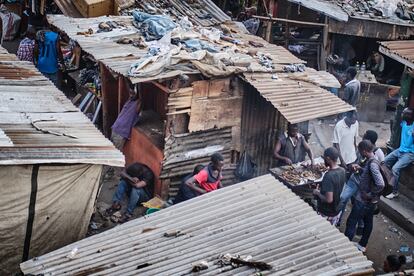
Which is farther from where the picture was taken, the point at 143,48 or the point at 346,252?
the point at 143,48

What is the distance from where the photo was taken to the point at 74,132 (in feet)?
26.5

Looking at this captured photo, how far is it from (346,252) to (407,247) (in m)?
3.95

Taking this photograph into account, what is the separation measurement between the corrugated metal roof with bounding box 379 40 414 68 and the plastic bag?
309 cm

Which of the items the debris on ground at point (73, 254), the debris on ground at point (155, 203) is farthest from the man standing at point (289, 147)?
the debris on ground at point (73, 254)

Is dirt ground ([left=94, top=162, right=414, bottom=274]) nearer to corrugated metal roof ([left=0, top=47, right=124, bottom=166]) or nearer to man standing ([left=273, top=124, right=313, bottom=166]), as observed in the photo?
man standing ([left=273, top=124, right=313, bottom=166])

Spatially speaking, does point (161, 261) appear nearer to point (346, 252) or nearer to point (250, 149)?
point (346, 252)

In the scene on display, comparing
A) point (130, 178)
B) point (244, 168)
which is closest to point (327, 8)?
point (244, 168)

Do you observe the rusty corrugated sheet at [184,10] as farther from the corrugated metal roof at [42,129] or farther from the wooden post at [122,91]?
the corrugated metal roof at [42,129]

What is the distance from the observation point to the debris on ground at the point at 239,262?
602cm

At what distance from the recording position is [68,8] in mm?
14211

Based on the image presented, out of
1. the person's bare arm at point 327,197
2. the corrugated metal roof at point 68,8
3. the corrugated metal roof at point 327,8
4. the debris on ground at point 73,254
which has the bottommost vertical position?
the person's bare arm at point 327,197

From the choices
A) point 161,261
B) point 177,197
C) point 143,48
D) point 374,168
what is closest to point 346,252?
point 161,261

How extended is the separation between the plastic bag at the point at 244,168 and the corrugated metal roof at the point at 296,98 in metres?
1.49

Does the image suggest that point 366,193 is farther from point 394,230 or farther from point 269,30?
point 269,30
